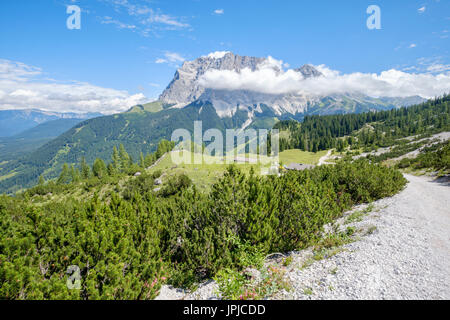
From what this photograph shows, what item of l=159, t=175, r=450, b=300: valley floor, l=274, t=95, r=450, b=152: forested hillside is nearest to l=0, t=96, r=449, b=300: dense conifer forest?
l=159, t=175, r=450, b=300: valley floor

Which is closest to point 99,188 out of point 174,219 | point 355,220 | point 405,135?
point 174,219

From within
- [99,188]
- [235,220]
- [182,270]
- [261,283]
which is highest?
[235,220]

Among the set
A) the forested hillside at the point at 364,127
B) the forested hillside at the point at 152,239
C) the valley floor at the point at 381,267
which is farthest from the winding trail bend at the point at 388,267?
the forested hillside at the point at 364,127

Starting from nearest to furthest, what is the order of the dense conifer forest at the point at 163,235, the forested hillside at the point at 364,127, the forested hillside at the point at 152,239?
the forested hillside at the point at 152,239, the dense conifer forest at the point at 163,235, the forested hillside at the point at 364,127

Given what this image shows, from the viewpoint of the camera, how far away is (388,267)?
7473mm

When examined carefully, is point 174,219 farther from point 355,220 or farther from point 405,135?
point 405,135

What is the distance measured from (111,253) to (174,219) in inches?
219

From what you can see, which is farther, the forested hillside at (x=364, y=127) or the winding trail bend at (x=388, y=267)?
the forested hillside at (x=364, y=127)

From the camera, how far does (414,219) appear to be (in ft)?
41.2

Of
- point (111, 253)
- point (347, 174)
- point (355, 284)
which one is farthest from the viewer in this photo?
point (347, 174)

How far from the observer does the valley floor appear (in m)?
6.40

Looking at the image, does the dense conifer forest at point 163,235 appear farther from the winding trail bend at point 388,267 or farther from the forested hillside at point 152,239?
the winding trail bend at point 388,267

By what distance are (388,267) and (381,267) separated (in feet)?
0.74

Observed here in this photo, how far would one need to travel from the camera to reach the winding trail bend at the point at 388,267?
20.8ft
